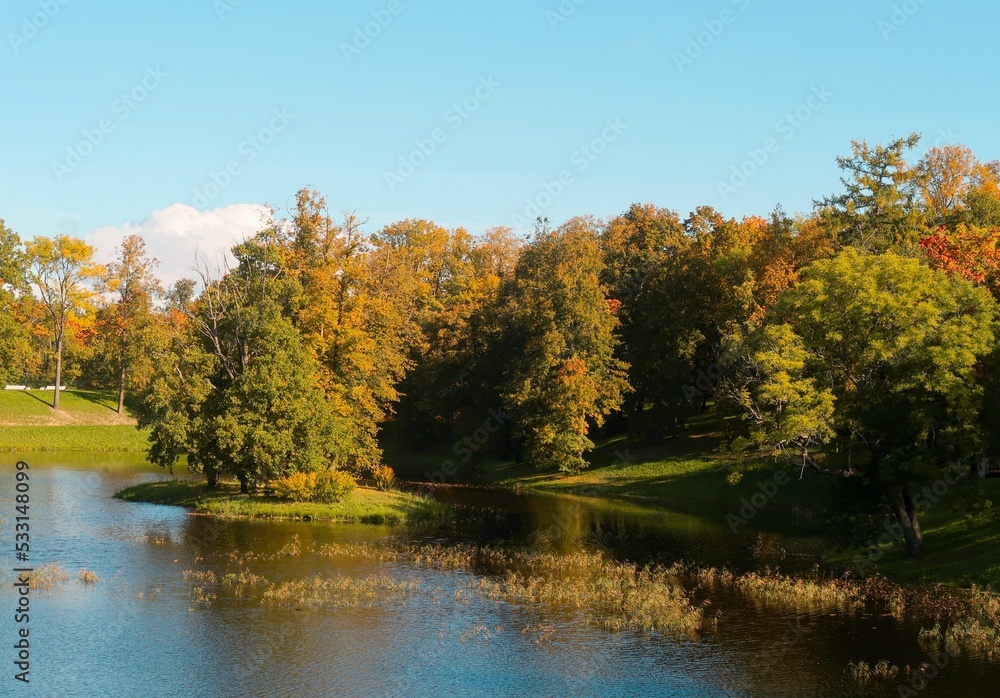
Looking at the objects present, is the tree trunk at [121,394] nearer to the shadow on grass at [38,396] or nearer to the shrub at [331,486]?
the shadow on grass at [38,396]

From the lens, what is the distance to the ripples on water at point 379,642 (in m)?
23.7

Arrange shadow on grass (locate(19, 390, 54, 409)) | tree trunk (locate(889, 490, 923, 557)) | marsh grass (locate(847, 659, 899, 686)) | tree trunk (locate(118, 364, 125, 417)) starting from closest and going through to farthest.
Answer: marsh grass (locate(847, 659, 899, 686)) → tree trunk (locate(889, 490, 923, 557)) → shadow on grass (locate(19, 390, 54, 409)) → tree trunk (locate(118, 364, 125, 417))

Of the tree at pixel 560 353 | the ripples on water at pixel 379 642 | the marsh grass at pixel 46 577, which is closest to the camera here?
the ripples on water at pixel 379 642

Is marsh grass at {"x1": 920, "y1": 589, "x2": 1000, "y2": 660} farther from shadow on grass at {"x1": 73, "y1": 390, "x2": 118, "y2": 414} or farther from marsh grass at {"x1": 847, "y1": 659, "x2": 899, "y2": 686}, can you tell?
shadow on grass at {"x1": 73, "y1": 390, "x2": 118, "y2": 414}

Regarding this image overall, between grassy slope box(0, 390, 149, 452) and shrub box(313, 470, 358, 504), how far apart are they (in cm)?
4421

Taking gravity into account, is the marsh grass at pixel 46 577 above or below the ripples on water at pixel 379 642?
above

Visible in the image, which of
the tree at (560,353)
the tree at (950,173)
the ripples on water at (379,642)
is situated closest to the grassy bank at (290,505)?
the ripples on water at (379,642)

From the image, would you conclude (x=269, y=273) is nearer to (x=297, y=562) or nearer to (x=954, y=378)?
(x=297, y=562)

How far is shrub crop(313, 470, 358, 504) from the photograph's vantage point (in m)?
51.8

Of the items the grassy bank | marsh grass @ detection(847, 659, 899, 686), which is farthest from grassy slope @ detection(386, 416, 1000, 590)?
the grassy bank

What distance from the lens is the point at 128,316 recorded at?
321 ft

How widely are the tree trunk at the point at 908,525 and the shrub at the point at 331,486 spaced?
97.4 feet

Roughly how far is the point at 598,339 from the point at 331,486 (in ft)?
99.5

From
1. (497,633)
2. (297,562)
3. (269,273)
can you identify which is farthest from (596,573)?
(269,273)
